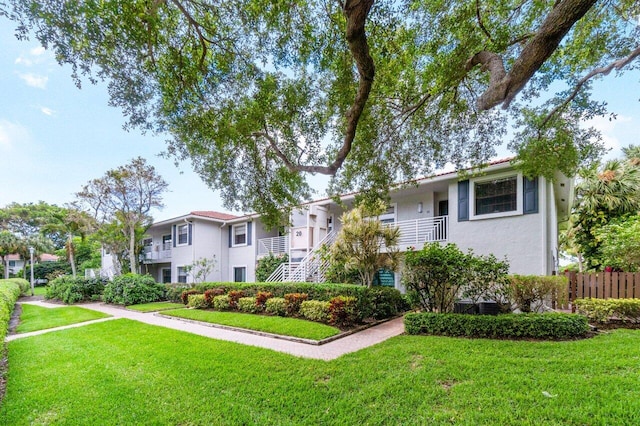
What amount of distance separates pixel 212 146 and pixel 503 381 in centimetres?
709

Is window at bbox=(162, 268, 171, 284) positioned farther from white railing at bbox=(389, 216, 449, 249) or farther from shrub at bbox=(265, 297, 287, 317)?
white railing at bbox=(389, 216, 449, 249)

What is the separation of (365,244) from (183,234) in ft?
53.3

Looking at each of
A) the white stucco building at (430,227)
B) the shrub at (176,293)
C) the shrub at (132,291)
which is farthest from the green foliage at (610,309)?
the shrub at (132,291)

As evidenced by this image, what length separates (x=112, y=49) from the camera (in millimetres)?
4895

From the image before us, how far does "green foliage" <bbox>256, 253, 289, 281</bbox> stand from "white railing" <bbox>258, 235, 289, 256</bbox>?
1.45 feet

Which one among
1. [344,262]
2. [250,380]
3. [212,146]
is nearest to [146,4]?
[212,146]

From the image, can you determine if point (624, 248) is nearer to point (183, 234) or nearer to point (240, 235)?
point (240, 235)

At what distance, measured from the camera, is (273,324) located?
9.29 metres

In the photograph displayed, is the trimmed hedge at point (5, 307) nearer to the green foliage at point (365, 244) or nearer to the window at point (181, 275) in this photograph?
the window at point (181, 275)

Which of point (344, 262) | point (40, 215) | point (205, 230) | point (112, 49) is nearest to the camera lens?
point (112, 49)

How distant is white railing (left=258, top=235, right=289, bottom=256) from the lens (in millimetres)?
18372

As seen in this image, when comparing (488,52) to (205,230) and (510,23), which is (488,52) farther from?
(205,230)

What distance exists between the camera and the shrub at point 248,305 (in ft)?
38.6

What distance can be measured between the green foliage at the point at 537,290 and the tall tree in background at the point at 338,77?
3.03 meters
